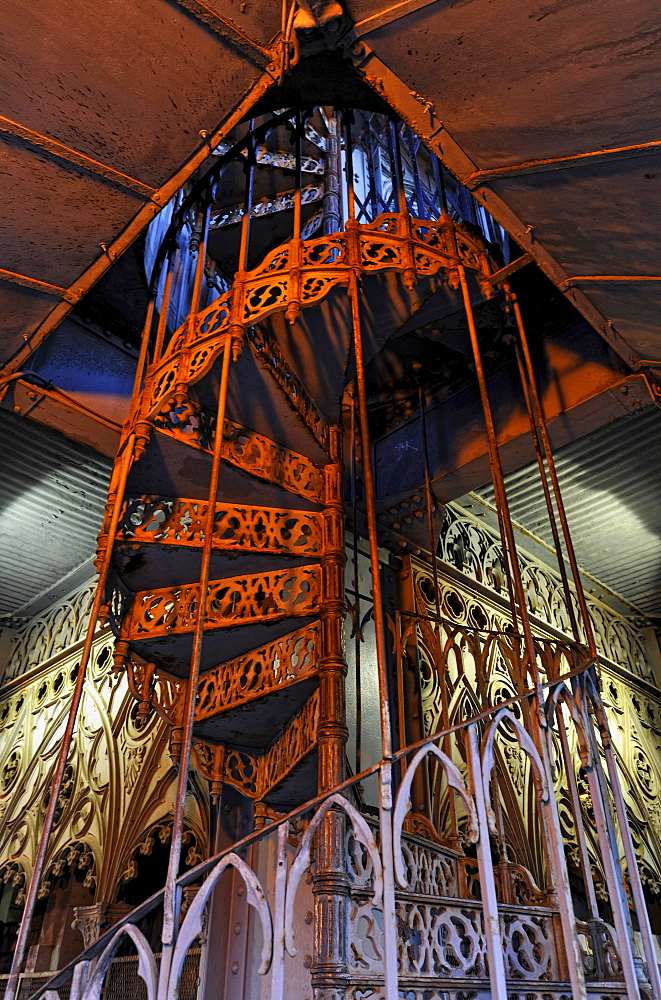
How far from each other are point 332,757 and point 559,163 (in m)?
2.56

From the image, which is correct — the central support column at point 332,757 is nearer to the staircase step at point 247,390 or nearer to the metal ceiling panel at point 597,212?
the staircase step at point 247,390

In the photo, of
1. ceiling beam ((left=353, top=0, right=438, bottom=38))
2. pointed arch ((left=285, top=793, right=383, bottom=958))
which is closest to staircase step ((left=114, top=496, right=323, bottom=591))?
pointed arch ((left=285, top=793, right=383, bottom=958))

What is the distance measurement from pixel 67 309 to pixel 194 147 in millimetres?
1027

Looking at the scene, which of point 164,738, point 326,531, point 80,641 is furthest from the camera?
point 80,641

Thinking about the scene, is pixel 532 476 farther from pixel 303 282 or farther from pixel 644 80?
pixel 644 80

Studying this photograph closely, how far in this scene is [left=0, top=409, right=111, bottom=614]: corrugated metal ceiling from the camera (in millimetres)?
5000

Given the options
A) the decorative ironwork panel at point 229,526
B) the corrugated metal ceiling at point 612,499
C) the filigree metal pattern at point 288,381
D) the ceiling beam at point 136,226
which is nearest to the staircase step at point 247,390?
the filigree metal pattern at point 288,381

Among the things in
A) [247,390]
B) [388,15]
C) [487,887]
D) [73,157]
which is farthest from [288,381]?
[487,887]

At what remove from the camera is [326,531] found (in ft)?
12.4

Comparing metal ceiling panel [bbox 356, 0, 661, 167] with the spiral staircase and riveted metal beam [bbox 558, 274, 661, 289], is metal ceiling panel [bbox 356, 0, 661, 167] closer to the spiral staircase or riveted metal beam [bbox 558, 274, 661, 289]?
riveted metal beam [bbox 558, 274, 661, 289]

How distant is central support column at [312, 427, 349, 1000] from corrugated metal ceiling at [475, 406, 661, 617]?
1.87 metres

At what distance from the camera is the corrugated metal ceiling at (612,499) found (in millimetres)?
A: 5016

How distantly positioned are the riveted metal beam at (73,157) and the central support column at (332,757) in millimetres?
1662

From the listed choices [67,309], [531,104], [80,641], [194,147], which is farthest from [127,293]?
[531,104]
